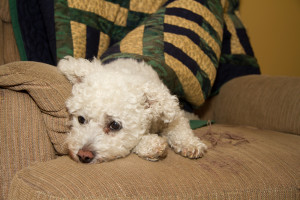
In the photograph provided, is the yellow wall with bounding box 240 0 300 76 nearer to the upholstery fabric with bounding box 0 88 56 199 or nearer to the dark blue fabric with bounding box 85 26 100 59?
the dark blue fabric with bounding box 85 26 100 59

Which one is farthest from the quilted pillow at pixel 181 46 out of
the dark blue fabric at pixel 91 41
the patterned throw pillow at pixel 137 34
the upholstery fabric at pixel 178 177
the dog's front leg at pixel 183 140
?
the upholstery fabric at pixel 178 177

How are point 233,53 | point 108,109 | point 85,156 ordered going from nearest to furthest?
point 85,156 → point 108,109 → point 233,53

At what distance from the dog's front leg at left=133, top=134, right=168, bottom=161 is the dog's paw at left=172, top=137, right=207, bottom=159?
0.11 metres

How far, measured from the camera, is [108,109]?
1.35 m

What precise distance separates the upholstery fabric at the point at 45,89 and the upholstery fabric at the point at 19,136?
0.04 meters

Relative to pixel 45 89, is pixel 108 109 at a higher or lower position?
lower

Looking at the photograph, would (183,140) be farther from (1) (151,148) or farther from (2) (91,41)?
(2) (91,41)

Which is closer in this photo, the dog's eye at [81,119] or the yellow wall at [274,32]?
the dog's eye at [81,119]

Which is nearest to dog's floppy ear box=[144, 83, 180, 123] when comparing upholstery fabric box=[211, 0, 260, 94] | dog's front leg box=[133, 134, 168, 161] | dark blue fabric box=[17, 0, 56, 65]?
dog's front leg box=[133, 134, 168, 161]

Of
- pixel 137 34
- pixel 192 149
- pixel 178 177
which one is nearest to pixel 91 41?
pixel 137 34

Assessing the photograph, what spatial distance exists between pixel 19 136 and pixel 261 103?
68.9 inches

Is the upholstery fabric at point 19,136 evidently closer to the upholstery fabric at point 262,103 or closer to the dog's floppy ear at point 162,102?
the dog's floppy ear at point 162,102

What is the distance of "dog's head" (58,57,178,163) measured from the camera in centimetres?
134

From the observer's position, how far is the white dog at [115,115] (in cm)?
134
